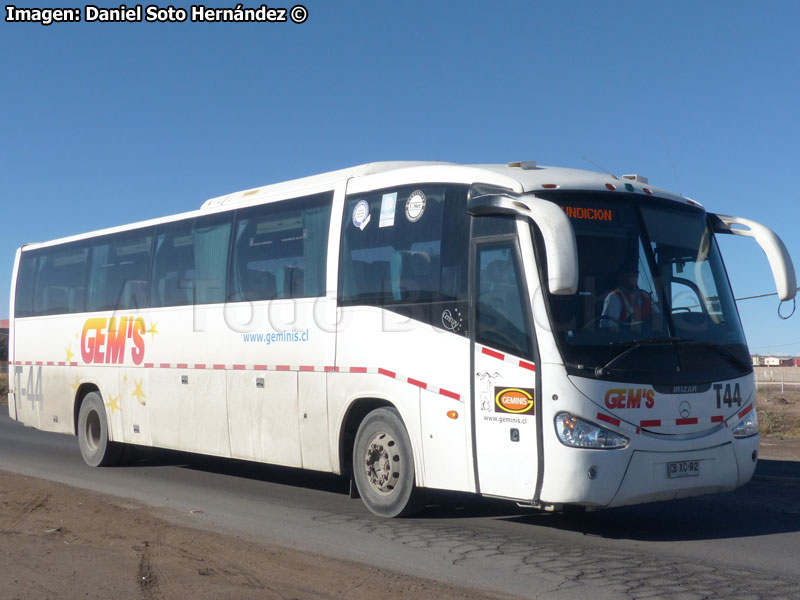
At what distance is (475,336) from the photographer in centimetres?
861

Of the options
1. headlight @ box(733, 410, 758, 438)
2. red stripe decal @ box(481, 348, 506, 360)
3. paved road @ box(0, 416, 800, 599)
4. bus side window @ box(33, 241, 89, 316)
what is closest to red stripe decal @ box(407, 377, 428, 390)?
red stripe decal @ box(481, 348, 506, 360)

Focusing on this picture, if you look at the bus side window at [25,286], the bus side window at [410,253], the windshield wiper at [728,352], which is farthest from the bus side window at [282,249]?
the bus side window at [25,286]

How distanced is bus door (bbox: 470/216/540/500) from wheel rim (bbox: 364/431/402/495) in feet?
4.20

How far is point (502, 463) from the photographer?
27.1 feet

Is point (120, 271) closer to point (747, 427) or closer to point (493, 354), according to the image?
point (493, 354)

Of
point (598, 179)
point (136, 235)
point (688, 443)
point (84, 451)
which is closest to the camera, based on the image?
point (688, 443)

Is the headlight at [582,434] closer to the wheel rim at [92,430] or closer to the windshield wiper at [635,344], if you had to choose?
the windshield wiper at [635,344]

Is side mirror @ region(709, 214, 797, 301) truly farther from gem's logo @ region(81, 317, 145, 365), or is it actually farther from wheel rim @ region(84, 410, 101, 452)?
wheel rim @ region(84, 410, 101, 452)

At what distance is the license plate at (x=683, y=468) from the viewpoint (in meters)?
8.13

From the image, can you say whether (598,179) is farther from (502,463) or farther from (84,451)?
(84,451)

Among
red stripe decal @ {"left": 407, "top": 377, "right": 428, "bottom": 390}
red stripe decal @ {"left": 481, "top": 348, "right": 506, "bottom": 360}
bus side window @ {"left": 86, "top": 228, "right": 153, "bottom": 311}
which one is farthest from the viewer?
bus side window @ {"left": 86, "top": 228, "right": 153, "bottom": 311}

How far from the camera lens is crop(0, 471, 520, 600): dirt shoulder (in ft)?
21.1

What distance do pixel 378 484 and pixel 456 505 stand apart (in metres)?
1.16

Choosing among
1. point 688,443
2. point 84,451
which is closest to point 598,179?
point 688,443
